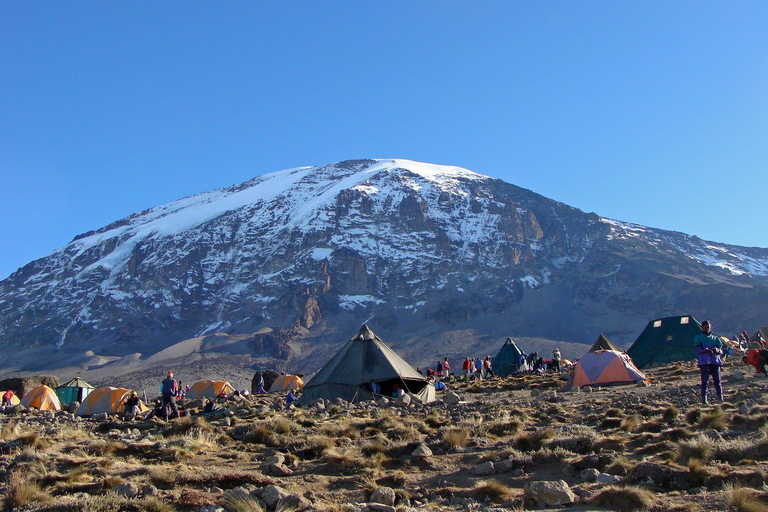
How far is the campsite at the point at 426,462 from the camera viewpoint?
695 cm

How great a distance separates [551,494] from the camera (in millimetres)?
6887

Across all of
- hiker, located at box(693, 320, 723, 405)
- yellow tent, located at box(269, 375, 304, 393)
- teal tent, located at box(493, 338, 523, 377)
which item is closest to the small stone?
hiker, located at box(693, 320, 723, 405)

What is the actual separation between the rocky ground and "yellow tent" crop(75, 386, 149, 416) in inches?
528

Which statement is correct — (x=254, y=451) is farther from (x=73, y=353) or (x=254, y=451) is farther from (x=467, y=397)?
(x=73, y=353)

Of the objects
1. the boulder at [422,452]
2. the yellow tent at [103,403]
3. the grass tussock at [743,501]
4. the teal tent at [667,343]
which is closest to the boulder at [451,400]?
the boulder at [422,452]

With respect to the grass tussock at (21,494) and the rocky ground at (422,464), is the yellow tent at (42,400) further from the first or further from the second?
the grass tussock at (21,494)

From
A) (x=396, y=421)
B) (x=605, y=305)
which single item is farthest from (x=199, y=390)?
(x=605, y=305)

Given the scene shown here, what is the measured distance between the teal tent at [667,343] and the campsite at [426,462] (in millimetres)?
16445

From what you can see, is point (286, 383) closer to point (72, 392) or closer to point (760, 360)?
point (72, 392)

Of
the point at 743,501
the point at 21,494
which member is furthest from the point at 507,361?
the point at 21,494

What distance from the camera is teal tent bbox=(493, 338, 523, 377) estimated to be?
1624 inches

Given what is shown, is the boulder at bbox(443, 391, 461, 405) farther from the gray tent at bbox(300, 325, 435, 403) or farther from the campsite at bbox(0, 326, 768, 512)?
the campsite at bbox(0, 326, 768, 512)

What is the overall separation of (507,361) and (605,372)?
22659 millimetres

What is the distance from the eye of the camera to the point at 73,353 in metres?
163
